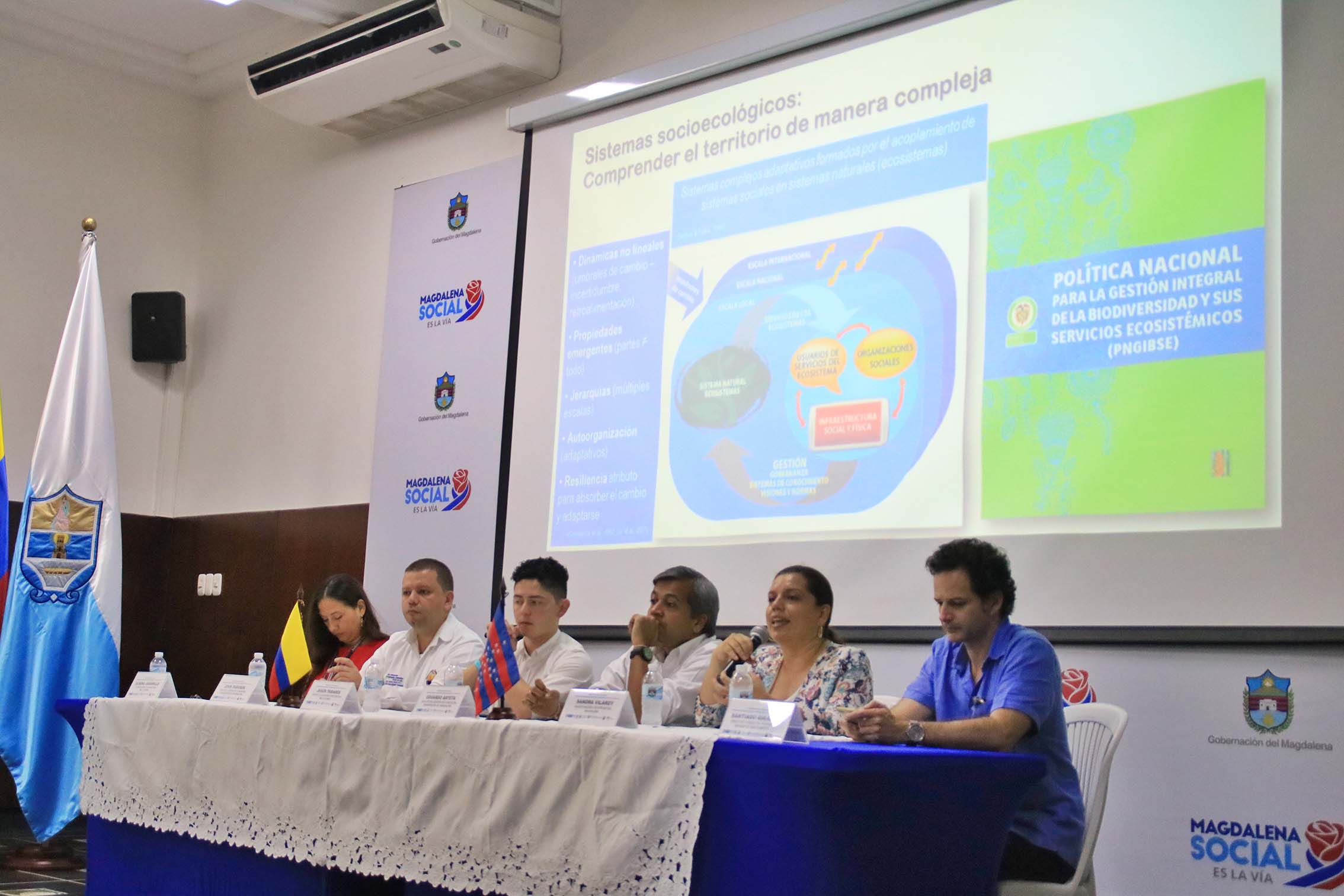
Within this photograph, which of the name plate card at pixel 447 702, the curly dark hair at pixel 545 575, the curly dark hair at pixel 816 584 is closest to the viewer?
the name plate card at pixel 447 702

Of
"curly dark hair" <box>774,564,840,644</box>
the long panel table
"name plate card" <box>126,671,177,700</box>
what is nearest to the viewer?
the long panel table

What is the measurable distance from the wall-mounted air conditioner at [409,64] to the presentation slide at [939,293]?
29.0 inches

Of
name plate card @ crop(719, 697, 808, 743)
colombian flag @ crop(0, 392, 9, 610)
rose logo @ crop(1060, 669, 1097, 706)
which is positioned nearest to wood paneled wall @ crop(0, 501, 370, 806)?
colombian flag @ crop(0, 392, 9, 610)

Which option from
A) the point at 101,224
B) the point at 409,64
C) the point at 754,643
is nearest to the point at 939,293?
the point at 754,643

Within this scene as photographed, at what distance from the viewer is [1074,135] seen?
347 cm

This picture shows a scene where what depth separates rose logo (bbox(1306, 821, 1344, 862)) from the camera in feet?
9.25

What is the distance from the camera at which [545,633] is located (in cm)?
354

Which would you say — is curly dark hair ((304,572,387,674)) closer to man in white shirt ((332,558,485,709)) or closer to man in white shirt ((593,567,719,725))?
man in white shirt ((332,558,485,709))

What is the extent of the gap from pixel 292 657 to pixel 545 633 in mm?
720

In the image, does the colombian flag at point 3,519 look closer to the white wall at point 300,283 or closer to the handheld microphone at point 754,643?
the white wall at point 300,283

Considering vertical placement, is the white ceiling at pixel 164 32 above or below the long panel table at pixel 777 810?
above

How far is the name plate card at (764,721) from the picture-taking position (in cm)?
208

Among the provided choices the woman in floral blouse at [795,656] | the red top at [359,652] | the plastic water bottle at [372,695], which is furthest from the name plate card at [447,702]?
the red top at [359,652]

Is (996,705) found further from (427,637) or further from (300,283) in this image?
(300,283)
